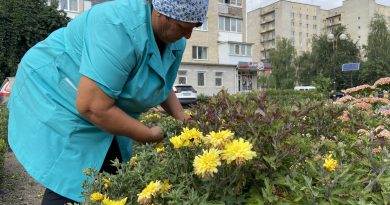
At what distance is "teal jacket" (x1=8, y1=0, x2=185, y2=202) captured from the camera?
1.39 meters

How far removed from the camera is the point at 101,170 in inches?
67.3

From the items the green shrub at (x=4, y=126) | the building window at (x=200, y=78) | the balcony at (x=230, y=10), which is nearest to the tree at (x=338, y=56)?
the balcony at (x=230, y=10)

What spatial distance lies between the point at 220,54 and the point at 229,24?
341 cm

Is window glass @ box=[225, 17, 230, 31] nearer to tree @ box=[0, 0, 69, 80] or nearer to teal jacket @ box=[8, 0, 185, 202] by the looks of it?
tree @ box=[0, 0, 69, 80]

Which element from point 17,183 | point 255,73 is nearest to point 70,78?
point 17,183

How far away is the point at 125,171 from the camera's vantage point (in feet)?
4.62

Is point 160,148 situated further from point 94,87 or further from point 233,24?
point 233,24

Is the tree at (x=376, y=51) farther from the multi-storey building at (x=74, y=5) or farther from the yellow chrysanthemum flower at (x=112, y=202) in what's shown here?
the yellow chrysanthemum flower at (x=112, y=202)

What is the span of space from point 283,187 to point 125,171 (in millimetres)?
539

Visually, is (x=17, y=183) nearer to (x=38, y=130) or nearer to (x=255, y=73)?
(x=38, y=130)

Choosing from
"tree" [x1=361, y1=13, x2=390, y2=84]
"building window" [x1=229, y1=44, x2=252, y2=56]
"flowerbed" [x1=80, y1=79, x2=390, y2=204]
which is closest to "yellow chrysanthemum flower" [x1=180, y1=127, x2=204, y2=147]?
"flowerbed" [x1=80, y1=79, x2=390, y2=204]

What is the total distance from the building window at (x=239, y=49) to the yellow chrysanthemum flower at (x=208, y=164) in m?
35.0

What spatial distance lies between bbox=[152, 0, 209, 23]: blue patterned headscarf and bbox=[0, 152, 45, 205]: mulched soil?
3552mm

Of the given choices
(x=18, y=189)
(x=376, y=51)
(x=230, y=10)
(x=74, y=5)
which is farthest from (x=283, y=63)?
(x=18, y=189)
